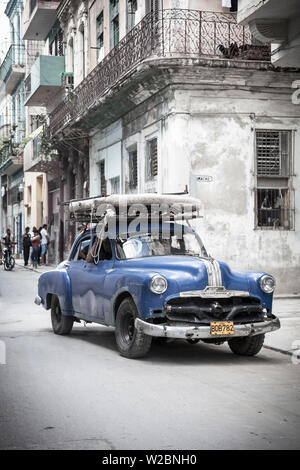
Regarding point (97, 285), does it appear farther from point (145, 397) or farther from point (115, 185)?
point (115, 185)

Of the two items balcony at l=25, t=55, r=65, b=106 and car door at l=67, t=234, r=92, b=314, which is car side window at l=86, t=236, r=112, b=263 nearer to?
car door at l=67, t=234, r=92, b=314

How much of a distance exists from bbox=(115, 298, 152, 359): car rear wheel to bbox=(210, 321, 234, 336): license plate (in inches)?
29.3

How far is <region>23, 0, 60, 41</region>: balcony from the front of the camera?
3200 centimetres

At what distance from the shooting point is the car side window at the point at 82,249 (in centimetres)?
1123

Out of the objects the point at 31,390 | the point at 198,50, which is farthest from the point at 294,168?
the point at 31,390

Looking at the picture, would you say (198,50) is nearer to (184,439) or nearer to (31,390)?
(31,390)

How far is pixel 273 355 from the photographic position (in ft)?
32.0

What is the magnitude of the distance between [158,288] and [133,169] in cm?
1399

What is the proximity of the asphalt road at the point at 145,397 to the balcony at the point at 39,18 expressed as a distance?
2360 centimetres

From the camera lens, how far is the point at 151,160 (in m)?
20.6

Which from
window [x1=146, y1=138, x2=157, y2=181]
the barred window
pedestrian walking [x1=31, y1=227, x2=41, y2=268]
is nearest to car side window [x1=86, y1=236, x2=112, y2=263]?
the barred window

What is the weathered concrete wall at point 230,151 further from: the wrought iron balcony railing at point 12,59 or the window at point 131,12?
the wrought iron balcony railing at point 12,59

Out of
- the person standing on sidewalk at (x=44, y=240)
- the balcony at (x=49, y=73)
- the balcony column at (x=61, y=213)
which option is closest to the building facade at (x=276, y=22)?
the balcony at (x=49, y=73)

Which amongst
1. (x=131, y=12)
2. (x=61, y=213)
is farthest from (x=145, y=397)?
(x=61, y=213)
